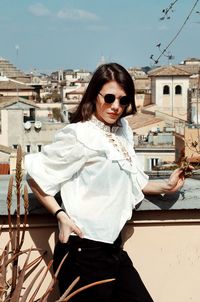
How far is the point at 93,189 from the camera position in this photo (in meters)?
2.24

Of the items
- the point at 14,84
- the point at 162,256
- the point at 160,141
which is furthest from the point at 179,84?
the point at 162,256

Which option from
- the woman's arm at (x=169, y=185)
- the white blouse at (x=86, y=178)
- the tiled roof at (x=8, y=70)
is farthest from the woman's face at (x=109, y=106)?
the tiled roof at (x=8, y=70)

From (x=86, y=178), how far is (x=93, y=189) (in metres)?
0.05

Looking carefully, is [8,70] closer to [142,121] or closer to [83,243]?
[142,121]

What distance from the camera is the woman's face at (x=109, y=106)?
2326 millimetres

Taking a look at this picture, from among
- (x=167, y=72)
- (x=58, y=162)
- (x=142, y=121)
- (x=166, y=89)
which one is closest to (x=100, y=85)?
(x=58, y=162)

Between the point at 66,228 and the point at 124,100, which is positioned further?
the point at 124,100

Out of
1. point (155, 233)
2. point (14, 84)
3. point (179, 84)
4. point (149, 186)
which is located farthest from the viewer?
point (179, 84)

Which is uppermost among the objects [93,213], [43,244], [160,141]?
[93,213]

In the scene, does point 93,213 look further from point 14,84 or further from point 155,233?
point 14,84

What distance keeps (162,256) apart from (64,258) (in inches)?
26.6

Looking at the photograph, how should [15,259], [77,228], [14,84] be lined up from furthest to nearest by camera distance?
[14,84] → [77,228] → [15,259]

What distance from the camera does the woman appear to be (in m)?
2.23

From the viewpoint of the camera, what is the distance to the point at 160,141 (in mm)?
25688
